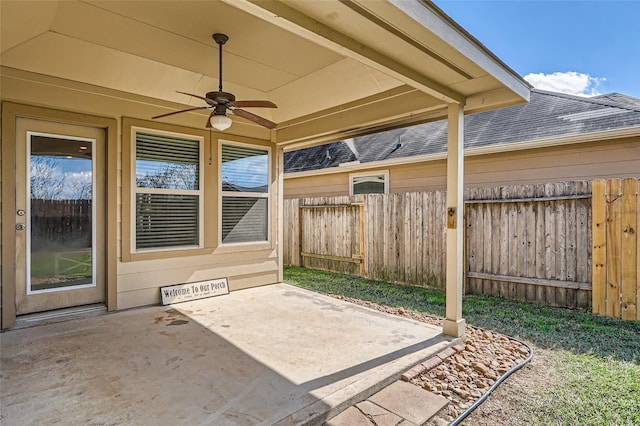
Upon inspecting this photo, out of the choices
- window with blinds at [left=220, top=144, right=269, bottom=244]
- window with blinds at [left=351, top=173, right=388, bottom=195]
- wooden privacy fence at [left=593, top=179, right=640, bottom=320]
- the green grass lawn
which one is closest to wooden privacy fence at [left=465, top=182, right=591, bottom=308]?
wooden privacy fence at [left=593, top=179, right=640, bottom=320]

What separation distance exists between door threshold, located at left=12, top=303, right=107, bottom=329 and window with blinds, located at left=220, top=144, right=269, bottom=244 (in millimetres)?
1802

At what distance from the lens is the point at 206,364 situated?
2.72m

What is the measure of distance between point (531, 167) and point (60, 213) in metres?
7.03

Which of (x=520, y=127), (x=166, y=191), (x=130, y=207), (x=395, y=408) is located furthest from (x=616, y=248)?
(x=130, y=207)

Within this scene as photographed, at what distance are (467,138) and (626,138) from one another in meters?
2.46

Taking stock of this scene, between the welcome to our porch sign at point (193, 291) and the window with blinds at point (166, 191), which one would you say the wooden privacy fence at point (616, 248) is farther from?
the window with blinds at point (166, 191)

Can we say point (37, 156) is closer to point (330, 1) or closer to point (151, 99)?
point (151, 99)

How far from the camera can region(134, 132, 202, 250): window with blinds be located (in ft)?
14.4

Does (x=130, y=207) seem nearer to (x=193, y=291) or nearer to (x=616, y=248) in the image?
(x=193, y=291)

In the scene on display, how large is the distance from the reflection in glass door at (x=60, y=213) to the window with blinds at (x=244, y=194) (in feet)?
5.63

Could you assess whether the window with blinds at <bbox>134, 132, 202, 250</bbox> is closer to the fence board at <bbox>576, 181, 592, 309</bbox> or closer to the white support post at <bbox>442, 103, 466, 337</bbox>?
the white support post at <bbox>442, 103, 466, 337</bbox>

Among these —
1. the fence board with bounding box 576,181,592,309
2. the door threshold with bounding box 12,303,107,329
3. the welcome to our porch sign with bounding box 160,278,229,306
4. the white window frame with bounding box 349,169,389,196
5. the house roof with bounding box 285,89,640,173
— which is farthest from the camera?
the white window frame with bounding box 349,169,389,196

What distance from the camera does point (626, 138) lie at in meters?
4.98

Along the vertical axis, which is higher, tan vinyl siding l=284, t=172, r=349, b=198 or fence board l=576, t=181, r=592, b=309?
tan vinyl siding l=284, t=172, r=349, b=198
